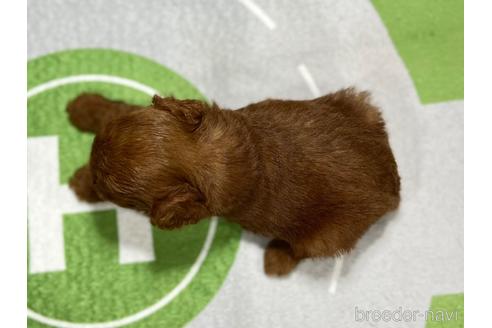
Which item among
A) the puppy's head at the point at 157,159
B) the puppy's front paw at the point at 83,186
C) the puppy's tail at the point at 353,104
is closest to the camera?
the puppy's head at the point at 157,159

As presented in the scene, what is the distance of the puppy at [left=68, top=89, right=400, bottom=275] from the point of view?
52.2 inches

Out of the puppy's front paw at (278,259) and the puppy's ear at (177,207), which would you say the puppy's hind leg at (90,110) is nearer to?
the puppy's ear at (177,207)

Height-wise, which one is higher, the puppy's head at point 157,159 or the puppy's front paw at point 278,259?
the puppy's head at point 157,159

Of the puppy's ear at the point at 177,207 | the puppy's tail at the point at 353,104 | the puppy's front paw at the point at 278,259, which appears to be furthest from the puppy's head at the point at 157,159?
the puppy's front paw at the point at 278,259

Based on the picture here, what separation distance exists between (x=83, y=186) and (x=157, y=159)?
89 centimetres

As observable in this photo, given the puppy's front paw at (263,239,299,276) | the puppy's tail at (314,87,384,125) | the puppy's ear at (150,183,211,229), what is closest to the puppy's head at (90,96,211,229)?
the puppy's ear at (150,183,211,229)

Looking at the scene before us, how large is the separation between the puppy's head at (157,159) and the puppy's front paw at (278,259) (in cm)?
72

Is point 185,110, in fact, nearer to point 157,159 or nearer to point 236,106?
point 157,159

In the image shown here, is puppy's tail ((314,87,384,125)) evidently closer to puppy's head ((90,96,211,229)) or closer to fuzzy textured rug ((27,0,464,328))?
fuzzy textured rug ((27,0,464,328))

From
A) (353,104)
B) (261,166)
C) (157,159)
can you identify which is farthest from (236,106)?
(157,159)

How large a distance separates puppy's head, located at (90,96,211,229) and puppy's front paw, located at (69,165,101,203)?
0.66 m

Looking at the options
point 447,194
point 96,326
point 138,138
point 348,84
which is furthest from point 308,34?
point 96,326

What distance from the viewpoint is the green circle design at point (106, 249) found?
81.4 inches

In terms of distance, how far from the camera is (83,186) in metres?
2.04
